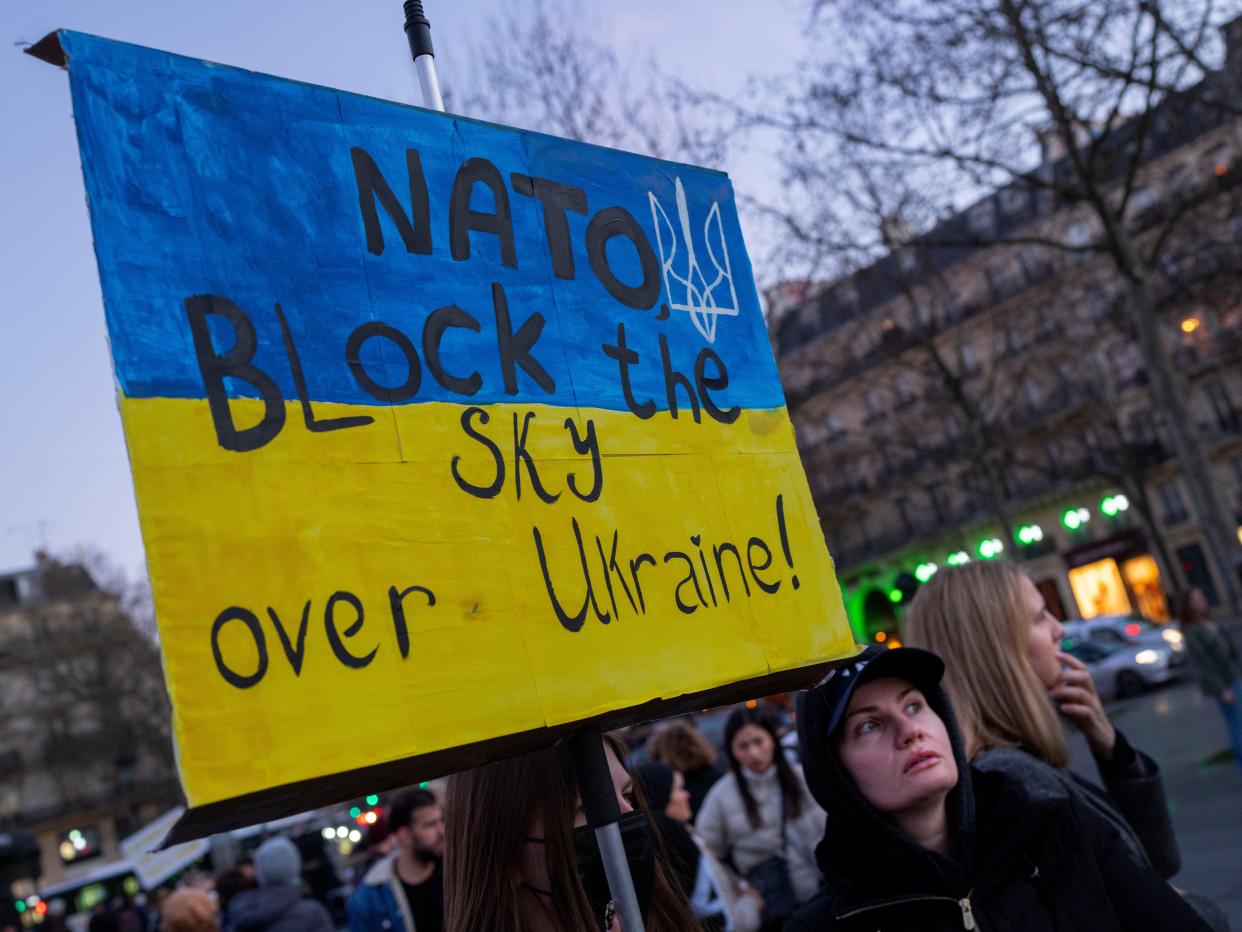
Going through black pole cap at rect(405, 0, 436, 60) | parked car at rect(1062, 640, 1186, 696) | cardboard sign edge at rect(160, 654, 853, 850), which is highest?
black pole cap at rect(405, 0, 436, 60)

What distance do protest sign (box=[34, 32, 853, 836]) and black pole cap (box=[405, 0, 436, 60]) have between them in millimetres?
372

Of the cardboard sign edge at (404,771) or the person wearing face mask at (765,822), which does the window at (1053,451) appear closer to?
the person wearing face mask at (765,822)

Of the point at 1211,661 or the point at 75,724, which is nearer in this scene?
the point at 1211,661

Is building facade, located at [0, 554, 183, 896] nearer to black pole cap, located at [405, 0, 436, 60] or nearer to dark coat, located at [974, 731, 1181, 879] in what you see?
dark coat, located at [974, 731, 1181, 879]

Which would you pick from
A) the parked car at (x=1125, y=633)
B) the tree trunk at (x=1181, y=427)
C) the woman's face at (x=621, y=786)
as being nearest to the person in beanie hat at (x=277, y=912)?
the woman's face at (x=621, y=786)

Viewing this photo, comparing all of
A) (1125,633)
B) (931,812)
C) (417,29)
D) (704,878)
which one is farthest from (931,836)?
(1125,633)

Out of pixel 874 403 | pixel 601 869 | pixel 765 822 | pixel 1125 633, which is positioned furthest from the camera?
pixel 874 403

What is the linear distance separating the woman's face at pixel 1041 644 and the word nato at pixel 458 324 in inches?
59.4

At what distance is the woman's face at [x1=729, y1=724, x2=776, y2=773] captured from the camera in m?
5.62

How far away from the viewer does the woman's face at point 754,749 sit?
221 inches

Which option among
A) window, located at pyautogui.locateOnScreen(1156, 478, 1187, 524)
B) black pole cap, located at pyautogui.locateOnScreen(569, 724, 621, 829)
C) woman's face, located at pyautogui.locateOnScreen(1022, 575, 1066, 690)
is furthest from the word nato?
window, located at pyautogui.locateOnScreen(1156, 478, 1187, 524)

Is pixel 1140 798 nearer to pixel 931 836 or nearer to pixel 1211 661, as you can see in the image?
pixel 931 836

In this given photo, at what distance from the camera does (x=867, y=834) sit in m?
2.47

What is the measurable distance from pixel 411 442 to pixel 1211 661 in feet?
28.3
